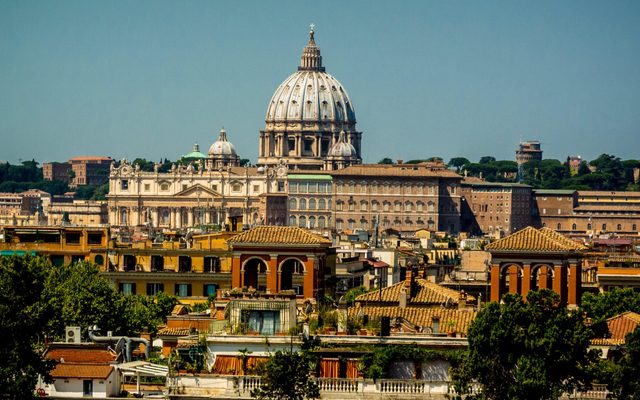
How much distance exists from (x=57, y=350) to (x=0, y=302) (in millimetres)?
2834

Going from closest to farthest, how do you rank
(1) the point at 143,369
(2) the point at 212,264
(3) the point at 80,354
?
(1) the point at 143,369 → (3) the point at 80,354 → (2) the point at 212,264

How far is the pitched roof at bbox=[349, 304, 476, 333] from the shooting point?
34.6m

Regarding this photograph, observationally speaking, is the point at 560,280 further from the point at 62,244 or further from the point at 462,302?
the point at 62,244

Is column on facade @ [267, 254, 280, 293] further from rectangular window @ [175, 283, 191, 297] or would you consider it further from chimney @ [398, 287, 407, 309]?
rectangular window @ [175, 283, 191, 297]

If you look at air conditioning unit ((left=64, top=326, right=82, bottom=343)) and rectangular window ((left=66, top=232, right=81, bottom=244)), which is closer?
air conditioning unit ((left=64, top=326, right=82, bottom=343))

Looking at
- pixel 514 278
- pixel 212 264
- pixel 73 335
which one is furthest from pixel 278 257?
pixel 212 264

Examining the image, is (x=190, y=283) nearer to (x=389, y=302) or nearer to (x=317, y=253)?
(x=317, y=253)

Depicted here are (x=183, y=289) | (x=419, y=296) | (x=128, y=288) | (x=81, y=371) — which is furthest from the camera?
(x=128, y=288)

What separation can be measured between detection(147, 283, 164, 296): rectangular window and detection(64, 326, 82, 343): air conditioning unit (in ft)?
63.2

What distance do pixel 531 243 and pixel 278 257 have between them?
5.16m

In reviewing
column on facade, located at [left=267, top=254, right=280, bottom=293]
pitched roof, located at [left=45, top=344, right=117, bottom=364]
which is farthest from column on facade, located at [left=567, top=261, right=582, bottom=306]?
pitched roof, located at [left=45, top=344, right=117, bottom=364]

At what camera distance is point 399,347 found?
31109mm

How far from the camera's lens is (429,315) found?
3581cm

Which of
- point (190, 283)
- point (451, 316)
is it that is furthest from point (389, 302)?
point (190, 283)
